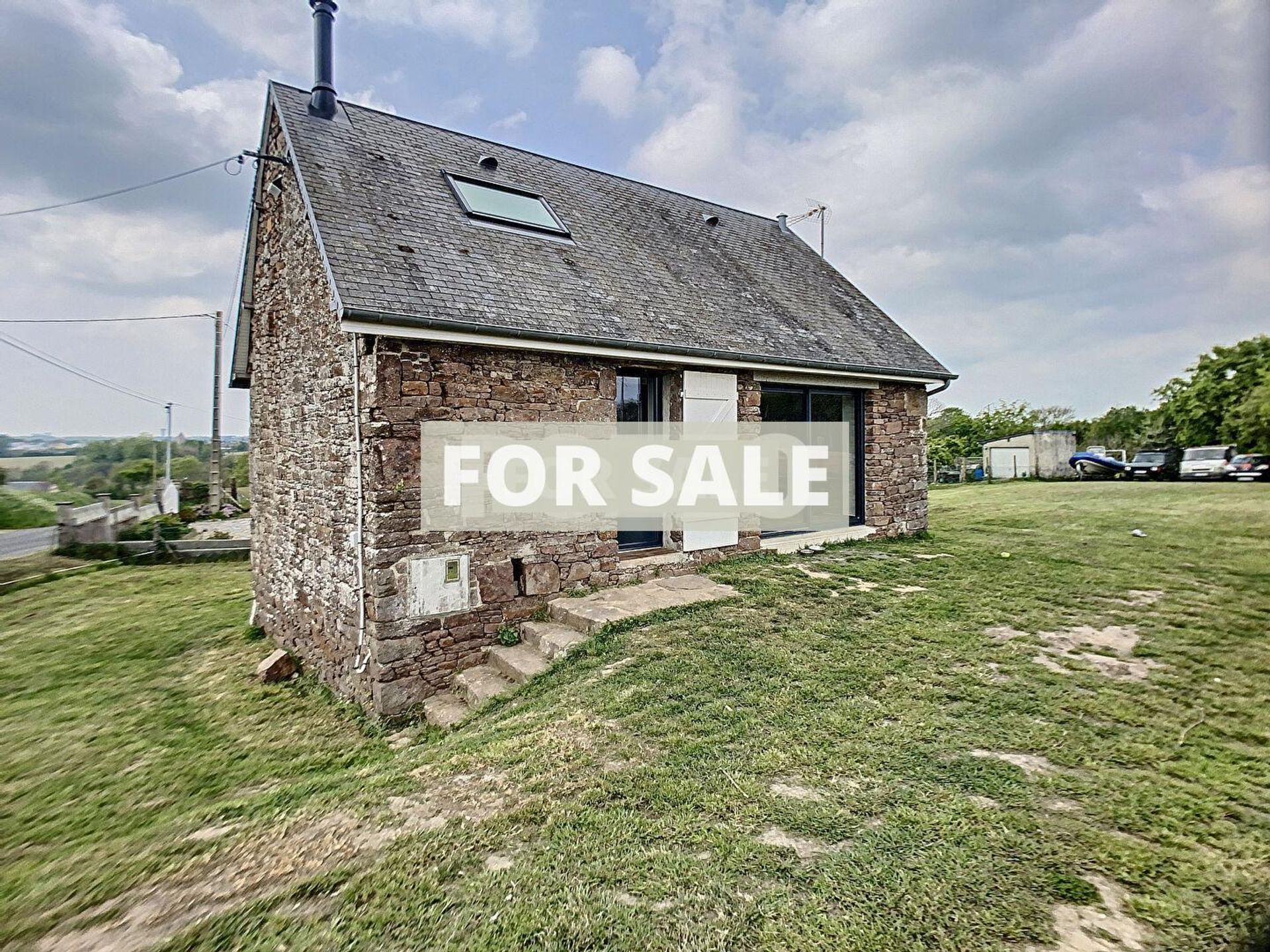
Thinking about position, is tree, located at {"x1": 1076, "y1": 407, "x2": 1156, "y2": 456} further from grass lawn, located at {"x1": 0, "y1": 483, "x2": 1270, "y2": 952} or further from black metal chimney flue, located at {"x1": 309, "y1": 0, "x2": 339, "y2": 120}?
black metal chimney flue, located at {"x1": 309, "y1": 0, "x2": 339, "y2": 120}

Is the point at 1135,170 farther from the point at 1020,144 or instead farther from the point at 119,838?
the point at 119,838

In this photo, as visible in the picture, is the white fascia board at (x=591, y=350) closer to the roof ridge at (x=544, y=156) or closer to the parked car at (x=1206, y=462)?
the roof ridge at (x=544, y=156)

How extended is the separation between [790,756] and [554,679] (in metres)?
2.25

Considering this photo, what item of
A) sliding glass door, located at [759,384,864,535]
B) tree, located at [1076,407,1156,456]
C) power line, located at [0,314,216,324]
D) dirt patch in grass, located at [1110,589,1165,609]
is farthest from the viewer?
tree, located at [1076,407,1156,456]

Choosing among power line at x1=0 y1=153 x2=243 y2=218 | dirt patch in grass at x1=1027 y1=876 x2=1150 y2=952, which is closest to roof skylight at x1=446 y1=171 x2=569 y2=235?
power line at x1=0 y1=153 x2=243 y2=218

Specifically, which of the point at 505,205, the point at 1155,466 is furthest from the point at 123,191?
the point at 1155,466

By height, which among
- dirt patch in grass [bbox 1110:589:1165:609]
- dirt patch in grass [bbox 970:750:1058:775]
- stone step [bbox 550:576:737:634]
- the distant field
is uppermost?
the distant field

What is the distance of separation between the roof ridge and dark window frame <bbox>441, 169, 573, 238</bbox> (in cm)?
150

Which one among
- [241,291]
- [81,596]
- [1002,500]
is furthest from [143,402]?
[1002,500]

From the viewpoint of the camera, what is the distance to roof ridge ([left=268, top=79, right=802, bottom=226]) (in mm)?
8312

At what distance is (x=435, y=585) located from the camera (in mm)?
5688

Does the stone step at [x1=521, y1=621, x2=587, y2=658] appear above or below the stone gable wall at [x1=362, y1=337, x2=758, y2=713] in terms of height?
below

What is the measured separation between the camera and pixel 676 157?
1487 cm

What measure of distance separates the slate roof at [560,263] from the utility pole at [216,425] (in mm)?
15624
